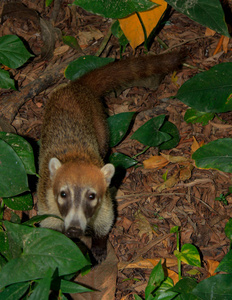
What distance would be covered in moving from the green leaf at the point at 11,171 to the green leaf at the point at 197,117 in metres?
2.73

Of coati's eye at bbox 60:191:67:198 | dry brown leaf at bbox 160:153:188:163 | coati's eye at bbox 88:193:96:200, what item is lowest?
dry brown leaf at bbox 160:153:188:163

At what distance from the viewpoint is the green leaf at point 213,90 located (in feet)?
14.6

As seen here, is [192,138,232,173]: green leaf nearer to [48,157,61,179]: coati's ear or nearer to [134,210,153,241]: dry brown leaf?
[134,210,153,241]: dry brown leaf

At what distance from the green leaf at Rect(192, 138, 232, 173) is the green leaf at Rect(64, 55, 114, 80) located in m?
2.33

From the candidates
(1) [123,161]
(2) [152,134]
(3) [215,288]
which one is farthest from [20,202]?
(3) [215,288]

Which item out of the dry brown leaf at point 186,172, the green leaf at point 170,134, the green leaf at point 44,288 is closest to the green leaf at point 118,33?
the green leaf at point 170,134

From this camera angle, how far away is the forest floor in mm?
4812

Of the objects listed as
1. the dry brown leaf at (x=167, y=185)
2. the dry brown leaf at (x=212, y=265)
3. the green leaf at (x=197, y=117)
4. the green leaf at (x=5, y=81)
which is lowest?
the dry brown leaf at (x=212, y=265)

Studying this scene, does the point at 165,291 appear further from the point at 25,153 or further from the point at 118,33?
the point at 118,33

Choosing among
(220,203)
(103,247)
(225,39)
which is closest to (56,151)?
(103,247)

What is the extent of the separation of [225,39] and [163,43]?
0.98m

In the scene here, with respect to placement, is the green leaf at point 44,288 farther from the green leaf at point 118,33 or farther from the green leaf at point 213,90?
the green leaf at point 118,33

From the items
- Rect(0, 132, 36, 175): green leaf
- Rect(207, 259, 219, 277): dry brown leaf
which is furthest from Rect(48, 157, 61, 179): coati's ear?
Rect(207, 259, 219, 277): dry brown leaf

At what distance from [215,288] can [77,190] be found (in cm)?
163
